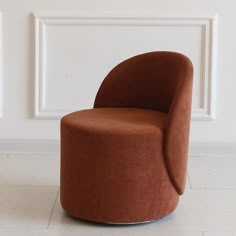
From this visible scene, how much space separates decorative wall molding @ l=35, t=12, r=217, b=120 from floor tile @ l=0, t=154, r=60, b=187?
0.97ft

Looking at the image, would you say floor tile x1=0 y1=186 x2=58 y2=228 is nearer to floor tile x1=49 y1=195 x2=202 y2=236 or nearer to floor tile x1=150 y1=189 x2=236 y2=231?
floor tile x1=49 y1=195 x2=202 y2=236

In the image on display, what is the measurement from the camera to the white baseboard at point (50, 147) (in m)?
3.25

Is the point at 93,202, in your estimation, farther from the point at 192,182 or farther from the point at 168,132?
the point at 192,182

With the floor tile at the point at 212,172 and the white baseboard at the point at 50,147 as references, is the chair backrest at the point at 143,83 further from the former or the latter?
the white baseboard at the point at 50,147

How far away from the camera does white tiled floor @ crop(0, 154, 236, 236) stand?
2.00 metres

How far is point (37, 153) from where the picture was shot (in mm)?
3252

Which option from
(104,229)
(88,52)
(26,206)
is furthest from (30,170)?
(104,229)

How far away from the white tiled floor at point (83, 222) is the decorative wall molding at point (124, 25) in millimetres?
362

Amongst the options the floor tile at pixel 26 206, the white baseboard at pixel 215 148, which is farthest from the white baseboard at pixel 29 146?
the white baseboard at pixel 215 148

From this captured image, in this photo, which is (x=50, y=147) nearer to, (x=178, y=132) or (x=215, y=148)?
(x=215, y=148)

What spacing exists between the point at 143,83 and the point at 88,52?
905 millimetres

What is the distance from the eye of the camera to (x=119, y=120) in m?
2.07

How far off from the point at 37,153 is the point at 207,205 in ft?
4.40

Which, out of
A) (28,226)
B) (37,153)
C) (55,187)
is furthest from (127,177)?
(37,153)
